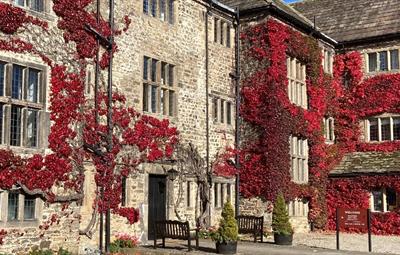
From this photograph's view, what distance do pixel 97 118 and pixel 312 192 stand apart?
1279cm

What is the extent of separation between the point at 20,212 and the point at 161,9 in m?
9.69

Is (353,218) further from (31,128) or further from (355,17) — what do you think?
(355,17)

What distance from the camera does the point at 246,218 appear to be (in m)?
20.7

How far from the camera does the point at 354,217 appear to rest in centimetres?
1889

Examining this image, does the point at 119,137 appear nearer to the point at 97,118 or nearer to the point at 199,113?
the point at 97,118

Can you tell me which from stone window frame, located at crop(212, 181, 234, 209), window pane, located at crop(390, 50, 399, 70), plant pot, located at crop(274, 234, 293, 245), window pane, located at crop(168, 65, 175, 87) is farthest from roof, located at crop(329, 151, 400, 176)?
window pane, located at crop(168, 65, 175, 87)

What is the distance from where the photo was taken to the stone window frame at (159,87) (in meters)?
19.7

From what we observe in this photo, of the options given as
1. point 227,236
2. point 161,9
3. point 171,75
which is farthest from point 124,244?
point 161,9

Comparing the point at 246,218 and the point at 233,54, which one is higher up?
the point at 233,54

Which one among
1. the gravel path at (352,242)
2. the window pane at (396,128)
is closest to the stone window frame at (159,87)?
the gravel path at (352,242)

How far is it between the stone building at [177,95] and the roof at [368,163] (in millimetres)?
51

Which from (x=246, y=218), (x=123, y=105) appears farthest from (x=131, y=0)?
(x=246, y=218)

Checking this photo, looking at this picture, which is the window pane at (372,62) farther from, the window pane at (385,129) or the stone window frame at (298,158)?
the stone window frame at (298,158)

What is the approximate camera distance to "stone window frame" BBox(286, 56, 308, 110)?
25625 mm
